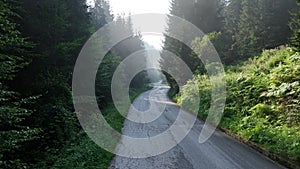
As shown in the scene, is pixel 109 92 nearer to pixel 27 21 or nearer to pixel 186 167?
pixel 27 21

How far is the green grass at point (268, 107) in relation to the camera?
328 inches

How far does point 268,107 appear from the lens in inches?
423

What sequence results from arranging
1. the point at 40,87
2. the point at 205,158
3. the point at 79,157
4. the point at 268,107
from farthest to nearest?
the point at 268,107 < the point at 40,87 < the point at 205,158 < the point at 79,157

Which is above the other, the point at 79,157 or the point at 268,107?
the point at 268,107

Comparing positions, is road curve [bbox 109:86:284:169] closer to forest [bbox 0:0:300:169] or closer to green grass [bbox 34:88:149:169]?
green grass [bbox 34:88:149:169]

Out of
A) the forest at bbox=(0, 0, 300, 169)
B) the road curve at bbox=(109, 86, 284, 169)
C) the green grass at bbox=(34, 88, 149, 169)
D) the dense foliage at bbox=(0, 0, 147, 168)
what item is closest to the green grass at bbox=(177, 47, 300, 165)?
the forest at bbox=(0, 0, 300, 169)

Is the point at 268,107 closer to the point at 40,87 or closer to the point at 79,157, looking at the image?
the point at 79,157

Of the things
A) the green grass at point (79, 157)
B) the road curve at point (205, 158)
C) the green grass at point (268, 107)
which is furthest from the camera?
the green grass at point (268, 107)

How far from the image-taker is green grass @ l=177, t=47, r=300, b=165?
8320 millimetres

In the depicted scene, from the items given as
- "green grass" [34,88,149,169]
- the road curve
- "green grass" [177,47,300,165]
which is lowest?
"green grass" [34,88,149,169]

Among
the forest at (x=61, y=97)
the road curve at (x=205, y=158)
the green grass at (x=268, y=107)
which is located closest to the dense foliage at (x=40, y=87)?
the forest at (x=61, y=97)

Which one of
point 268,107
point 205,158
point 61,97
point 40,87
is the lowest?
point 205,158

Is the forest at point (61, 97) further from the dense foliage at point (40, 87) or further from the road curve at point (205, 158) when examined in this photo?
the road curve at point (205, 158)

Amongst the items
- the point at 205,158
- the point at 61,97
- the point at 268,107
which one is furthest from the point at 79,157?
the point at 268,107
